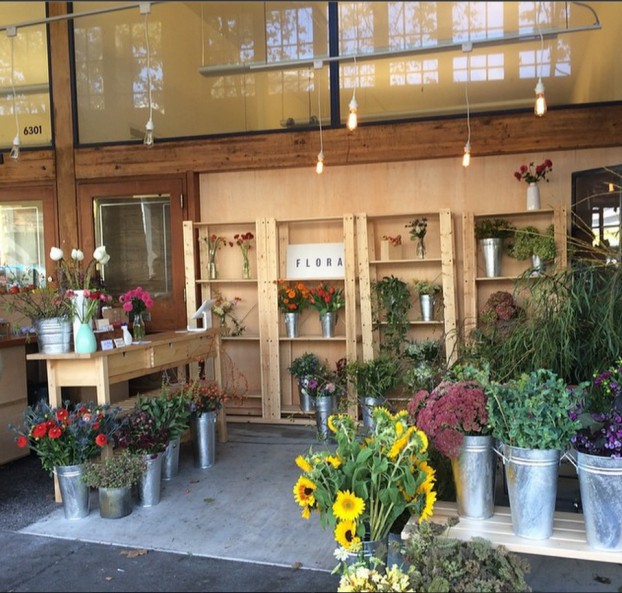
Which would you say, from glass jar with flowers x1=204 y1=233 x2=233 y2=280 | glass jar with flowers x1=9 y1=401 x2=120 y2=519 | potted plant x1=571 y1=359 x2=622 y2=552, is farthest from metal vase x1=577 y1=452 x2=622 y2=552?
glass jar with flowers x1=204 y1=233 x2=233 y2=280

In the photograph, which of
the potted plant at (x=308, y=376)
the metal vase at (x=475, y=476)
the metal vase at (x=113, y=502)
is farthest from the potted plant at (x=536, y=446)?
the potted plant at (x=308, y=376)

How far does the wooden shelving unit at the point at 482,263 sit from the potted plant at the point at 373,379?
757 mm

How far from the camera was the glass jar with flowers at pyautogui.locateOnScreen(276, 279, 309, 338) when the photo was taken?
226 inches

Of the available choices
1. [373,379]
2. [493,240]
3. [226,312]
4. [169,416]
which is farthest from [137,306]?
[493,240]

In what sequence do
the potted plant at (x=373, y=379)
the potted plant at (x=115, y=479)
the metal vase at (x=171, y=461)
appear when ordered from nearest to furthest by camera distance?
the potted plant at (x=115, y=479), the metal vase at (x=171, y=461), the potted plant at (x=373, y=379)

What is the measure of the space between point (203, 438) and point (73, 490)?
1.08 metres

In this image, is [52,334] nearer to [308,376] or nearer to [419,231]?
[308,376]

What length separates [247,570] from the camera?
9.77ft

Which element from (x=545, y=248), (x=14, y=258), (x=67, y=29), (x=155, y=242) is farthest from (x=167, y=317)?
(x=545, y=248)

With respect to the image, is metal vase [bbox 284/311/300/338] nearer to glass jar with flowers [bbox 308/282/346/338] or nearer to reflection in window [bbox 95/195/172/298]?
glass jar with flowers [bbox 308/282/346/338]

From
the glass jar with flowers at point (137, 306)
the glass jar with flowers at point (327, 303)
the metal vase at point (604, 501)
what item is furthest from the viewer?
the glass jar with flowers at point (327, 303)

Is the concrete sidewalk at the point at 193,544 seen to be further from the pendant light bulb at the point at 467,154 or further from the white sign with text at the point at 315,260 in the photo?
the pendant light bulb at the point at 467,154

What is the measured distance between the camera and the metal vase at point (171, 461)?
4.24m

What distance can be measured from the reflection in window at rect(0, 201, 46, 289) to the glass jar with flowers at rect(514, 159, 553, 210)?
15.5ft
